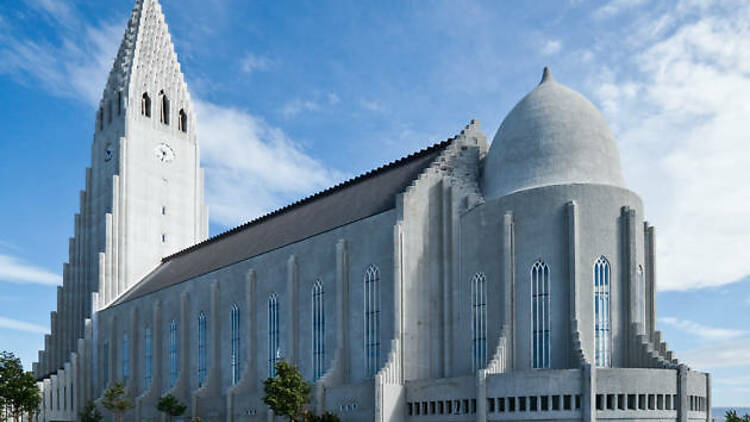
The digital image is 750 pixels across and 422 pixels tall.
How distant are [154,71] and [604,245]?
189 ft

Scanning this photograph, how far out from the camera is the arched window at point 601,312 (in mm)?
43375

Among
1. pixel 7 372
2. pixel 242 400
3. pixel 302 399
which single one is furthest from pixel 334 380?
pixel 7 372

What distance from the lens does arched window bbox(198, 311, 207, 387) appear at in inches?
2552

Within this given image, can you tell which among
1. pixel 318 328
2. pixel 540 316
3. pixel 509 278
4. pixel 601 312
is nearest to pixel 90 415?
pixel 318 328

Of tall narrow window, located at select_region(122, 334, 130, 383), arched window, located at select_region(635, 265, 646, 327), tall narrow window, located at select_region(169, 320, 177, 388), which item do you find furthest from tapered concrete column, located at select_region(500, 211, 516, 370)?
tall narrow window, located at select_region(122, 334, 130, 383)

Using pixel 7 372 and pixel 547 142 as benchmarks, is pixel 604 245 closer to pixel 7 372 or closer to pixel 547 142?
pixel 547 142

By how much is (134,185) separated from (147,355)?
19057 mm

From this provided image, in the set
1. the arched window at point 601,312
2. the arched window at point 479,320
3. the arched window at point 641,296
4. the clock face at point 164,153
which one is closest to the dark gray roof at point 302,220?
the arched window at point 479,320

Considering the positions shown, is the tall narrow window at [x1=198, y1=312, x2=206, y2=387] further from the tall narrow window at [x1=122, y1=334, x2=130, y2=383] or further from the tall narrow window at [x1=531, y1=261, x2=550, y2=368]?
the tall narrow window at [x1=531, y1=261, x2=550, y2=368]

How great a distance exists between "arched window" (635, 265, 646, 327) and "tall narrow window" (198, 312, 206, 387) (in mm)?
35132

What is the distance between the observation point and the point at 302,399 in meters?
46.0

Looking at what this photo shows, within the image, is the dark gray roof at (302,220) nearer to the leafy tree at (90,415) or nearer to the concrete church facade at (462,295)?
the concrete church facade at (462,295)

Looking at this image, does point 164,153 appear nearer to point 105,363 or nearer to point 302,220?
point 105,363

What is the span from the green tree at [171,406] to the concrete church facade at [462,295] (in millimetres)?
1134
